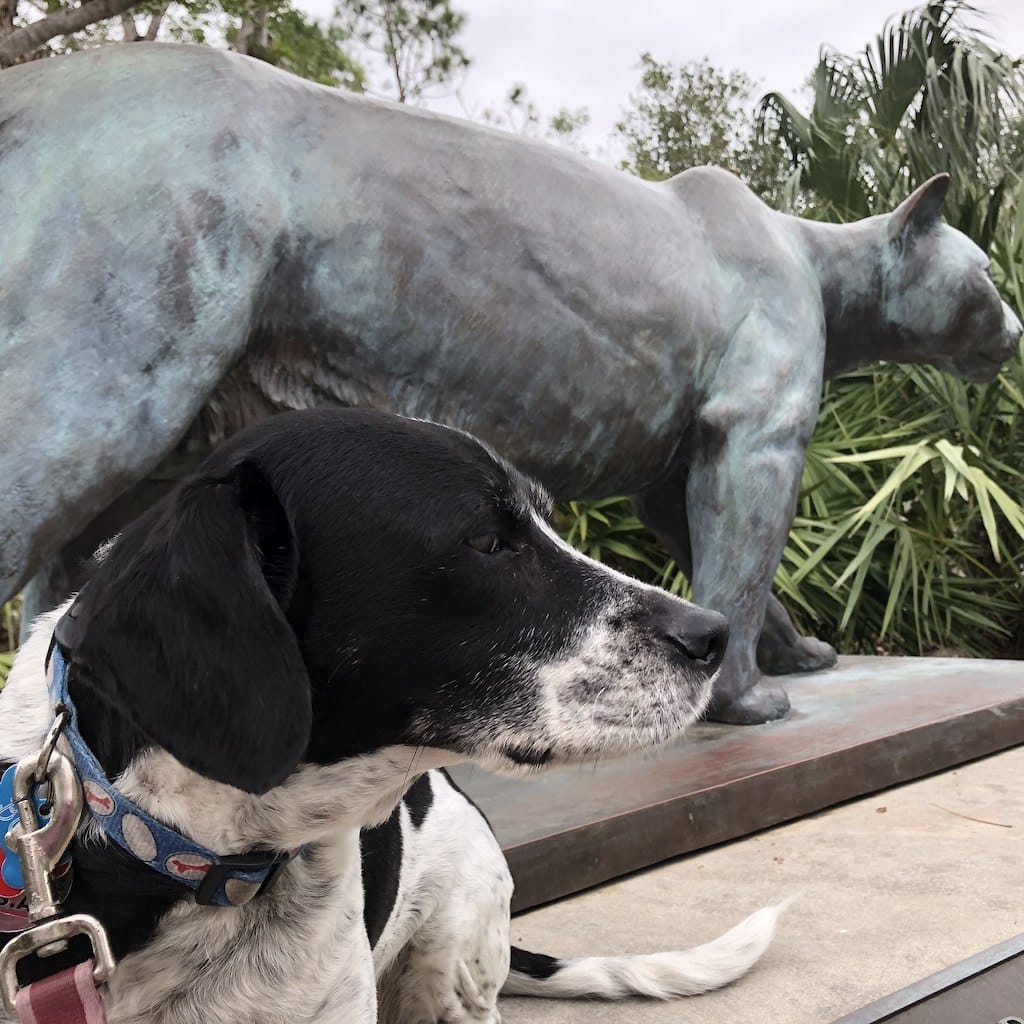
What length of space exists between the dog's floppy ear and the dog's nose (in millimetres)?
593

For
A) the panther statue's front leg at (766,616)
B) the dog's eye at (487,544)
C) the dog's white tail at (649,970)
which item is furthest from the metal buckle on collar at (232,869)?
the panther statue's front leg at (766,616)

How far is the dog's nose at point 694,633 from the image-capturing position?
65.1 inches

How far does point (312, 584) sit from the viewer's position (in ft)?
4.90

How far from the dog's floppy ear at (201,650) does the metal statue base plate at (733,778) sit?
1178mm

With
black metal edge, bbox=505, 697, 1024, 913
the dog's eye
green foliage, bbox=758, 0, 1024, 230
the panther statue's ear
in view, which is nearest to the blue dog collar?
the dog's eye

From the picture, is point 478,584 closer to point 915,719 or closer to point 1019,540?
point 915,719

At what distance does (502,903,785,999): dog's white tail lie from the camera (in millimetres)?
2209

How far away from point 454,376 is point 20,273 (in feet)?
3.56

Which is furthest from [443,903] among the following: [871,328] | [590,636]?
[871,328]

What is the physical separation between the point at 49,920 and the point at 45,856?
0.28 feet

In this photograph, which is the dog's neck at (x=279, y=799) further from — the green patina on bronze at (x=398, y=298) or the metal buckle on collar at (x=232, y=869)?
the green patina on bronze at (x=398, y=298)

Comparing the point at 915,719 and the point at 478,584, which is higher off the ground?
the point at 478,584

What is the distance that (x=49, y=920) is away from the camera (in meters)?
1.31

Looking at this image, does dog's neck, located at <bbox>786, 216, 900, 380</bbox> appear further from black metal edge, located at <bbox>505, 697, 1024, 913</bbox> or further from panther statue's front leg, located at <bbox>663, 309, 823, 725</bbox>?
black metal edge, located at <bbox>505, 697, 1024, 913</bbox>
